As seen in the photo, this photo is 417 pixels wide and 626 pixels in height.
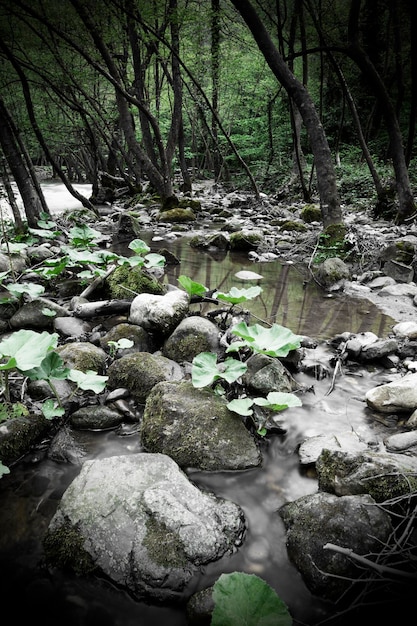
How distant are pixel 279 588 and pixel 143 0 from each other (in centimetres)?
1133

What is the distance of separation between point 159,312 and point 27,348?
131cm

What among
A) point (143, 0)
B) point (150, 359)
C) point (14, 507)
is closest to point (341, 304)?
point (150, 359)

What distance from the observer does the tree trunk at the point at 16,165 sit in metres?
6.07

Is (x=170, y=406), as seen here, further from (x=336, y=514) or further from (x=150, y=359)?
(x=336, y=514)

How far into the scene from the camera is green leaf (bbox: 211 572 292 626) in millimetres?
1098

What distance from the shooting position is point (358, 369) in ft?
9.57

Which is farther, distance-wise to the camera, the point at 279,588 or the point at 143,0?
the point at 143,0

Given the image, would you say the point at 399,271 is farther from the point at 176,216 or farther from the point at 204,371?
the point at 176,216

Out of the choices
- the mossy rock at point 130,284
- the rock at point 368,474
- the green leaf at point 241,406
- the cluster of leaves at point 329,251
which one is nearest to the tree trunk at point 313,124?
the cluster of leaves at point 329,251

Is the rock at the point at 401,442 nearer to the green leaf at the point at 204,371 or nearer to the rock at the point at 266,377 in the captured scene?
the rock at the point at 266,377

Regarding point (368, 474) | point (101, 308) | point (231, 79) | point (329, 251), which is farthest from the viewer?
point (231, 79)

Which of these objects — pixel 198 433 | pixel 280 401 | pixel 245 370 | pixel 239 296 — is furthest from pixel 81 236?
pixel 280 401

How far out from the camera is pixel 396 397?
2.35 m

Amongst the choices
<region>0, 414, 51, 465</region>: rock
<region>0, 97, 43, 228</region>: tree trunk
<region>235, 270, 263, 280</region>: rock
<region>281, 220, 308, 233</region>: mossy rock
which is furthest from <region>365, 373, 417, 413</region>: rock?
<region>0, 97, 43, 228</region>: tree trunk
